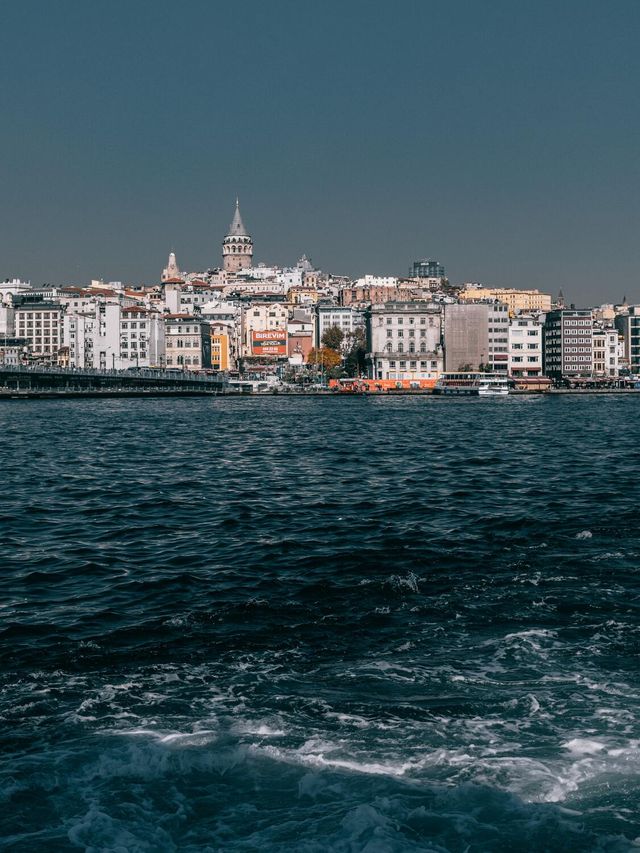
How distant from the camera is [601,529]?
1728 cm

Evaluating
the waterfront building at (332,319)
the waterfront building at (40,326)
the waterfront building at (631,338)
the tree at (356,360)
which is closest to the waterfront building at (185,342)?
the waterfront building at (40,326)

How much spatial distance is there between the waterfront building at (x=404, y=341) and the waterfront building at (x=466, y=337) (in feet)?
6.70

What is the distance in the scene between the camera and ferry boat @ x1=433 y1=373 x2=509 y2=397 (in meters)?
120

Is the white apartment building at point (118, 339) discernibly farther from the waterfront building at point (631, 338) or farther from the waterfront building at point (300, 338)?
A: the waterfront building at point (631, 338)

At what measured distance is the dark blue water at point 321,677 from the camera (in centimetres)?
645

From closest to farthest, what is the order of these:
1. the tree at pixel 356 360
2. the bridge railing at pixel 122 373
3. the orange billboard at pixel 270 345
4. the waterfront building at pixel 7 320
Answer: the bridge railing at pixel 122 373 < the tree at pixel 356 360 < the waterfront building at pixel 7 320 < the orange billboard at pixel 270 345

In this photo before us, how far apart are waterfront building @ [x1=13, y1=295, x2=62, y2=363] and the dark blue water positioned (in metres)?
145

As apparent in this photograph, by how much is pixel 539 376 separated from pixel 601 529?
123003 mm

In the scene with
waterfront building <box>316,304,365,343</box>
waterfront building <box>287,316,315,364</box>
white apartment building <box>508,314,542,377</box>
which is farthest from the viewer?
waterfront building <box>316,304,365,343</box>

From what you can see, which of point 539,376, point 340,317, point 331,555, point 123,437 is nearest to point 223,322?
point 340,317

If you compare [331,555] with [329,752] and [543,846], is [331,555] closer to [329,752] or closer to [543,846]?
[329,752]

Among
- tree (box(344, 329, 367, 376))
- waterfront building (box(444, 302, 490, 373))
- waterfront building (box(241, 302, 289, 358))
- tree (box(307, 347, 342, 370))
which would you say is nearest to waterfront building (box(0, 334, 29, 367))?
waterfront building (box(241, 302, 289, 358))

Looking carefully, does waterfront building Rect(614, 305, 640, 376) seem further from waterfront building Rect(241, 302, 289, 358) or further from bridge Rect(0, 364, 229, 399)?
bridge Rect(0, 364, 229, 399)

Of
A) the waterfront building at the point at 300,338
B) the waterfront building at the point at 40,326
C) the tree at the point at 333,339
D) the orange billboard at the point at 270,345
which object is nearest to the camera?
the tree at the point at 333,339
